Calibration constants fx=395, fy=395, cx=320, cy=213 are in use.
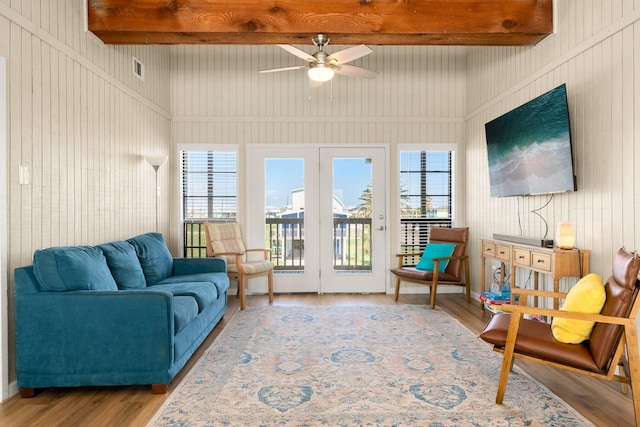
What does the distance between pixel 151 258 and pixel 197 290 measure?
2.57 feet

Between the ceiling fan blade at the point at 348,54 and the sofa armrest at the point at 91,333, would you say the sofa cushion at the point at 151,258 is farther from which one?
the ceiling fan blade at the point at 348,54

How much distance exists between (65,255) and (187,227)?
2783 millimetres

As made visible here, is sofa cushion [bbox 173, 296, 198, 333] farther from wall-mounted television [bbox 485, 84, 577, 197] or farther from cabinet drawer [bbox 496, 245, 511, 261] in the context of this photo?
wall-mounted television [bbox 485, 84, 577, 197]

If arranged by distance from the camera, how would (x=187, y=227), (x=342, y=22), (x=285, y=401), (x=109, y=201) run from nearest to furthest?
(x=285, y=401), (x=342, y=22), (x=109, y=201), (x=187, y=227)

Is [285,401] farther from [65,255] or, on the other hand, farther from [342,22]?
[342,22]

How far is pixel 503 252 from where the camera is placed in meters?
3.88

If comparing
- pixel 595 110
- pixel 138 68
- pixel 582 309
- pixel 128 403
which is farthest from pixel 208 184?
pixel 582 309

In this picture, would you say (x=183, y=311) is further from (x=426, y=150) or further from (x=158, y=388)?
(x=426, y=150)

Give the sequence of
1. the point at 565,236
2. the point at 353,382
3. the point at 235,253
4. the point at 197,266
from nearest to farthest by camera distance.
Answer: the point at 353,382 → the point at 565,236 → the point at 197,266 → the point at 235,253

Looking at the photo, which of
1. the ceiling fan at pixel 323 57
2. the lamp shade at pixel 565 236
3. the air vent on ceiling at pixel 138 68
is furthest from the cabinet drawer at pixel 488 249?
the air vent on ceiling at pixel 138 68

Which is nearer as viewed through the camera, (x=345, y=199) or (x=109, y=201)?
(x=109, y=201)

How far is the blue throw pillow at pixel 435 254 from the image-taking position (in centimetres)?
473

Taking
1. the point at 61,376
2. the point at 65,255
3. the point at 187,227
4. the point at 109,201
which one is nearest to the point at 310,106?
the point at 187,227

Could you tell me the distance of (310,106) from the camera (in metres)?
5.29
